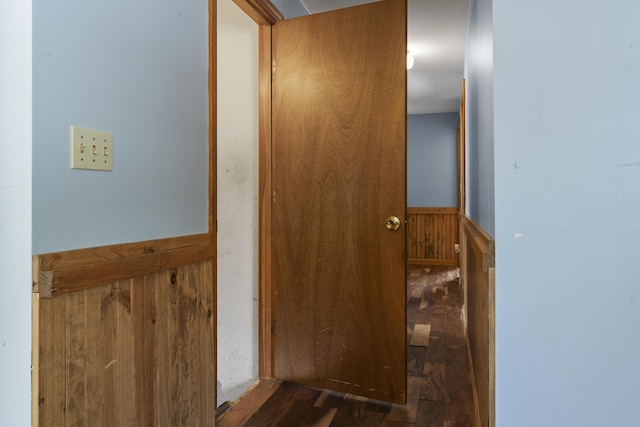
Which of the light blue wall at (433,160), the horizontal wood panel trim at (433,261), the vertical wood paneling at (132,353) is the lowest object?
the horizontal wood panel trim at (433,261)

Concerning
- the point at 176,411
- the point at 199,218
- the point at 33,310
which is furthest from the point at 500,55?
the point at 176,411

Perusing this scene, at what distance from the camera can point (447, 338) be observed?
10.0 feet

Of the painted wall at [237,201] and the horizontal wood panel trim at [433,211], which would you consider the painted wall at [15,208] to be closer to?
the painted wall at [237,201]

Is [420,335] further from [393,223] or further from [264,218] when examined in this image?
[264,218]

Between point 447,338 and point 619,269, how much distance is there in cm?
201

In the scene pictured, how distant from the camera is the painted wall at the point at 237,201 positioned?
2453 mm

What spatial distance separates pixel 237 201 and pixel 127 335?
4.30 ft

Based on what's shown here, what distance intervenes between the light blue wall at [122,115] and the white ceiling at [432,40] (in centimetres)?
104

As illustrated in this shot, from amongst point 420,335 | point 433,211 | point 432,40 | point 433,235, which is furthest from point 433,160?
point 420,335

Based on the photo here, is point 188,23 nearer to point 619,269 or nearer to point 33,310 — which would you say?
point 33,310

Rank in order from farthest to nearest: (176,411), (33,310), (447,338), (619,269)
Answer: (447,338), (176,411), (619,269), (33,310)

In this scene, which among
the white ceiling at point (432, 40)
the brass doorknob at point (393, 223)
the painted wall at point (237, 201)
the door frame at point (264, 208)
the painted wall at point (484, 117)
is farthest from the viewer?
the white ceiling at point (432, 40)

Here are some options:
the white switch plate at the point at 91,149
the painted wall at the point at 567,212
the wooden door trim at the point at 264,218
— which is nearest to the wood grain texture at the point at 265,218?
the wooden door trim at the point at 264,218

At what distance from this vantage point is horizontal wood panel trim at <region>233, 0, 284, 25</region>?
2.10 m
